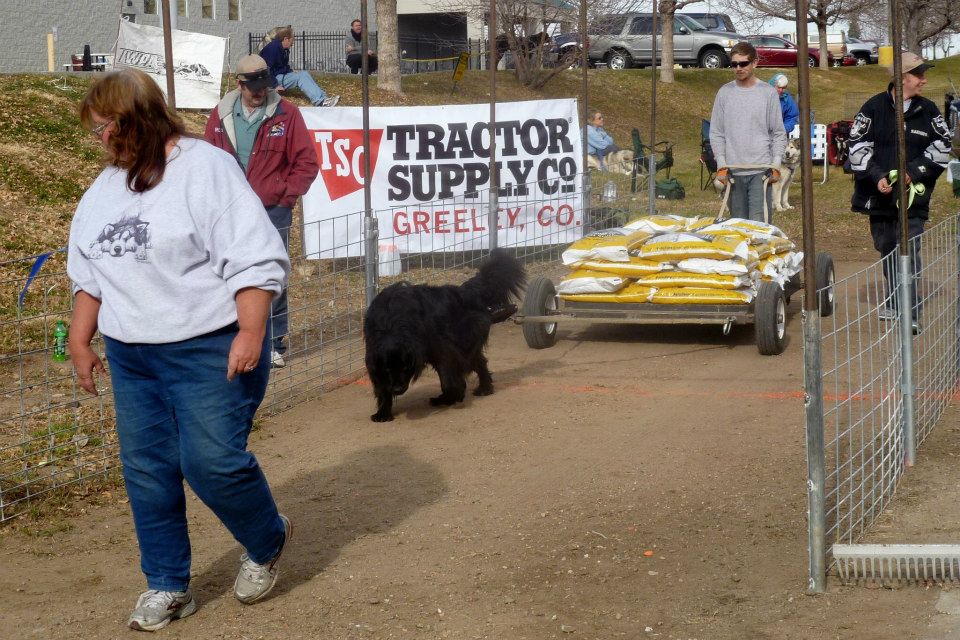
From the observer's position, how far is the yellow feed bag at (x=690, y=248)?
765 cm

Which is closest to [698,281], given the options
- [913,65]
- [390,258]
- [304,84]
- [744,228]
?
[744,228]

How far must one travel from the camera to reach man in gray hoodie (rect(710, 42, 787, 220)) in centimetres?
918

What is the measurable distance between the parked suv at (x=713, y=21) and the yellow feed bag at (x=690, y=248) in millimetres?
32361

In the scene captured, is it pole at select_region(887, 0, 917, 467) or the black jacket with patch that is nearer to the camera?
pole at select_region(887, 0, 917, 467)

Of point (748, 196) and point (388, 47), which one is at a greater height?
point (388, 47)

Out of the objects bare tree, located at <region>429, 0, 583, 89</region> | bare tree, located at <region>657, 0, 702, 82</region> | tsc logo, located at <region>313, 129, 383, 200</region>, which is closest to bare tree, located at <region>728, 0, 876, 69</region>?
bare tree, located at <region>657, 0, 702, 82</region>

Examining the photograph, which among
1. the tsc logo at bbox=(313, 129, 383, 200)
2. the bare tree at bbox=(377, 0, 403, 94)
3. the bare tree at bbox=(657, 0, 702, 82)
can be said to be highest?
the bare tree at bbox=(657, 0, 702, 82)

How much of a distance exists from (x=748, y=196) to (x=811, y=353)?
→ 6.06 m

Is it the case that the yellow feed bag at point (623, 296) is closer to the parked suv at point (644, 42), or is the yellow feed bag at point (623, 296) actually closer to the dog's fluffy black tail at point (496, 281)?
the dog's fluffy black tail at point (496, 281)

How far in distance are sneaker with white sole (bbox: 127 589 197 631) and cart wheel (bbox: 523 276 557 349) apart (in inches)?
177

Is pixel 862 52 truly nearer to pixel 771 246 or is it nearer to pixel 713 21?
pixel 713 21

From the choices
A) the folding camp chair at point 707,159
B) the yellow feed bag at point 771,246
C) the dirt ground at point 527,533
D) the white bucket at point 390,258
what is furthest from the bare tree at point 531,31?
the dirt ground at point 527,533

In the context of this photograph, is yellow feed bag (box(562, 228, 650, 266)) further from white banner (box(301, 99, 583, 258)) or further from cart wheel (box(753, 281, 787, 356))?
white banner (box(301, 99, 583, 258))

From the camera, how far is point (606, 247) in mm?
7980
